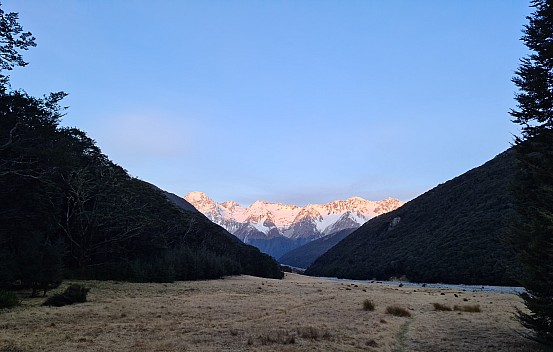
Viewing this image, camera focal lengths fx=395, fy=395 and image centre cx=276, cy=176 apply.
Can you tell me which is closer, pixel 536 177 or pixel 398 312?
pixel 536 177

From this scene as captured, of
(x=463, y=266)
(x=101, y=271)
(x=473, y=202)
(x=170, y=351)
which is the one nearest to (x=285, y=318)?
(x=170, y=351)

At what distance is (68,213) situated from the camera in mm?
49375

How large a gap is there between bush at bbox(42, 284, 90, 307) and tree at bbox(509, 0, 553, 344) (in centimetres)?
2626

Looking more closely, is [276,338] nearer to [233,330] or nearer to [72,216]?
[233,330]

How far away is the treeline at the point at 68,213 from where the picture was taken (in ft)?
98.8

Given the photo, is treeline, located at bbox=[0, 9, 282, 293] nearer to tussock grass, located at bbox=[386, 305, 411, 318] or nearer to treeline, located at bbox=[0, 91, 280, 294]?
treeline, located at bbox=[0, 91, 280, 294]

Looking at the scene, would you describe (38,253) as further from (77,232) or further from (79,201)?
(77,232)

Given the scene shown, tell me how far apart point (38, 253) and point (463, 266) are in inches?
3992

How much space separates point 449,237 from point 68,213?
10788cm

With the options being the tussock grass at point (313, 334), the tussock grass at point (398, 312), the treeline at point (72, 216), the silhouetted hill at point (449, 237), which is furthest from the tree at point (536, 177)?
the silhouetted hill at point (449, 237)

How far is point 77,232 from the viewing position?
54.9 metres

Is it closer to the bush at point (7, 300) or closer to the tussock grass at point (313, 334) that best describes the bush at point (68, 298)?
the bush at point (7, 300)

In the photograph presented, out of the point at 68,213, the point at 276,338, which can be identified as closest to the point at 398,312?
the point at 276,338

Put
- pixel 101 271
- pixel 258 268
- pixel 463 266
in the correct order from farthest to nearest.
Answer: pixel 258 268 → pixel 463 266 → pixel 101 271
